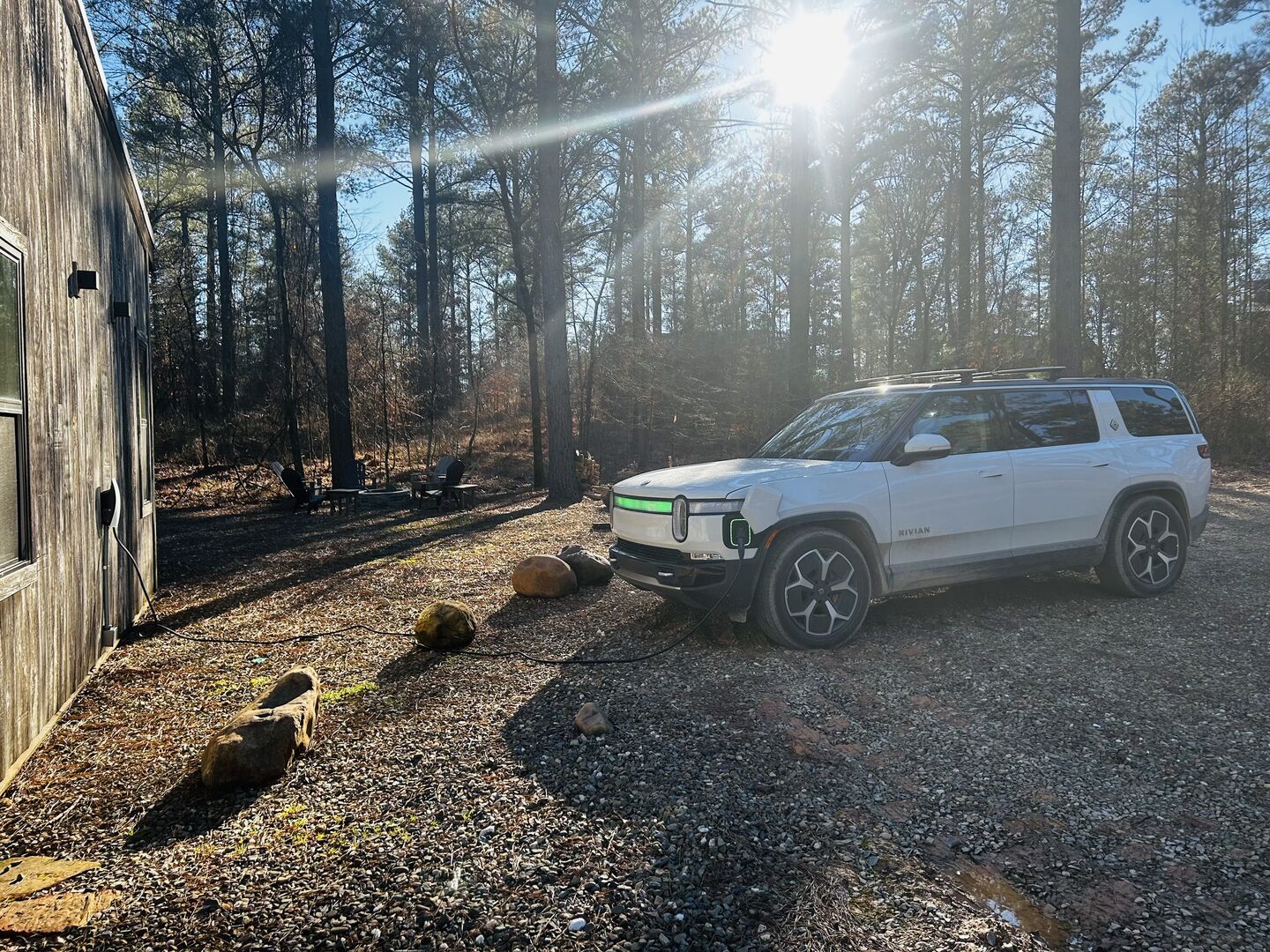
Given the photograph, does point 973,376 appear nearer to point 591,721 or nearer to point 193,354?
point 591,721

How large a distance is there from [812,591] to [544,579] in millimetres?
2652

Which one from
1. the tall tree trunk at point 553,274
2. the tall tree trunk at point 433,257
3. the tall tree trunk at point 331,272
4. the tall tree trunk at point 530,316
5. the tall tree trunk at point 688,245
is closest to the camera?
the tall tree trunk at point 553,274

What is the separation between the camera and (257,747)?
3336 mm

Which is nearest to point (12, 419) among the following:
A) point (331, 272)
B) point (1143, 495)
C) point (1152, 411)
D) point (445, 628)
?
point (445, 628)

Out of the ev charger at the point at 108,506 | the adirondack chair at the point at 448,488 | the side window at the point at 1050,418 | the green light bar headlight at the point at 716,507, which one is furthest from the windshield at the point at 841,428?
the adirondack chair at the point at 448,488

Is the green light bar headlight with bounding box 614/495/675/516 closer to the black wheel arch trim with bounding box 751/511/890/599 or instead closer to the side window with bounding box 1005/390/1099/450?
the black wheel arch trim with bounding box 751/511/890/599

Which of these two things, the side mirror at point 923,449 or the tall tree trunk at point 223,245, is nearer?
the side mirror at point 923,449

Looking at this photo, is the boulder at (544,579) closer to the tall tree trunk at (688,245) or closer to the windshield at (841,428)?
the windshield at (841,428)

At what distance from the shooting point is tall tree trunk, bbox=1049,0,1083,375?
11938 millimetres

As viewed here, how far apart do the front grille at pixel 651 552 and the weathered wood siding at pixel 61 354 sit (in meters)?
3.38

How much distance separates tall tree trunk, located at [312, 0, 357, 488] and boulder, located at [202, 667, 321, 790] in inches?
476

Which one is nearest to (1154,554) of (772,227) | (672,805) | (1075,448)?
(1075,448)

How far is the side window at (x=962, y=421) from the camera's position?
543 centimetres

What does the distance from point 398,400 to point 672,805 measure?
49.8 feet
